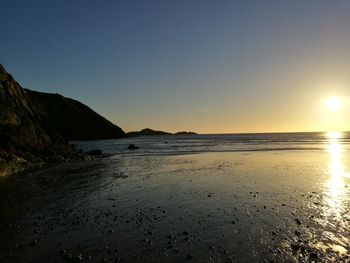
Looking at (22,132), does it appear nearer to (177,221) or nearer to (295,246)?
(177,221)

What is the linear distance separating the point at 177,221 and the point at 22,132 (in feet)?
124

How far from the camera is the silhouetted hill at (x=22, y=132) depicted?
43228mm

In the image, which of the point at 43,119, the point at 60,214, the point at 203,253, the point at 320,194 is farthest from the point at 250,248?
the point at 43,119

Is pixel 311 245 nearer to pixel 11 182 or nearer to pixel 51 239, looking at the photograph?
pixel 51 239

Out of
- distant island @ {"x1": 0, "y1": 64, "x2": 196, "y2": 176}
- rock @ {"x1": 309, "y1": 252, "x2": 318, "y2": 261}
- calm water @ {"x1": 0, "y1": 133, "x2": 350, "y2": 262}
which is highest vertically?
distant island @ {"x1": 0, "y1": 64, "x2": 196, "y2": 176}

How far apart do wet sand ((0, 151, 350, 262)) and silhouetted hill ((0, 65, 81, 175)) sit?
50.3 feet

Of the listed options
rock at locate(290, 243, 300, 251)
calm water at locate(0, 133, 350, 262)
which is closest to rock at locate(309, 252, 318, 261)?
calm water at locate(0, 133, 350, 262)

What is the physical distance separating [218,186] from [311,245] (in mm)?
14347

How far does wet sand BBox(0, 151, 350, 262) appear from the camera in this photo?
41.1ft

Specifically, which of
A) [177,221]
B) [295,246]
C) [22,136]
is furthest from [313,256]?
[22,136]

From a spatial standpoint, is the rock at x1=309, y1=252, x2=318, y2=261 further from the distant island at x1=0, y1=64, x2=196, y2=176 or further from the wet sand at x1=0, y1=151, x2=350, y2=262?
the distant island at x1=0, y1=64, x2=196, y2=176

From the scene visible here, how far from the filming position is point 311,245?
13133 mm

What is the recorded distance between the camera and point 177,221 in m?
17.0

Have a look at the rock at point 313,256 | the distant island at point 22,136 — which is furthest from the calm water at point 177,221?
the distant island at point 22,136
